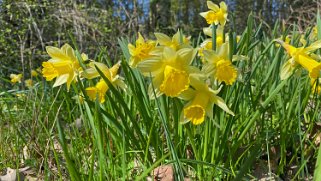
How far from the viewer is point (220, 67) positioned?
0.98m

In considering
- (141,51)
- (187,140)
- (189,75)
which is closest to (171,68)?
(189,75)

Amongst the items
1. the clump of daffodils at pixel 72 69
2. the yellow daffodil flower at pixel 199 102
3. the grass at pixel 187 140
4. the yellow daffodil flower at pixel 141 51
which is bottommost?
the grass at pixel 187 140

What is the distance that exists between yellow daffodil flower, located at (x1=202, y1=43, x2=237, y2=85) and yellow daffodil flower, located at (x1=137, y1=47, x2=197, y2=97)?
0.18ft

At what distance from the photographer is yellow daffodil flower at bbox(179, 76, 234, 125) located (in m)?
0.99

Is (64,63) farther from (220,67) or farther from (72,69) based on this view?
(220,67)

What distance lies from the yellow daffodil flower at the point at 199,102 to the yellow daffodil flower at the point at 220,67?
4 cm

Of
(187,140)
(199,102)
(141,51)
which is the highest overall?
(141,51)

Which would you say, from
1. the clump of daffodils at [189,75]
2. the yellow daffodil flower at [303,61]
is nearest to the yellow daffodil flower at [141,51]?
the clump of daffodils at [189,75]

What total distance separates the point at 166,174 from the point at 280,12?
763cm

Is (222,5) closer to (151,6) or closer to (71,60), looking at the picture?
(71,60)

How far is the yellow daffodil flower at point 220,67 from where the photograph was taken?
0.98 metres

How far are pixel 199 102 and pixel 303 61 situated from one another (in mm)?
309

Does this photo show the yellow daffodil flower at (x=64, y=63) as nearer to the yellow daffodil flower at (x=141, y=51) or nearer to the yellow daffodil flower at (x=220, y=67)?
the yellow daffodil flower at (x=141, y=51)

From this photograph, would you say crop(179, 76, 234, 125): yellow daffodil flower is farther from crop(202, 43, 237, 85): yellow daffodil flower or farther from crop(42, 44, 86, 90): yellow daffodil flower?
crop(42, 44, 86, 90): yellow daffodil flower
